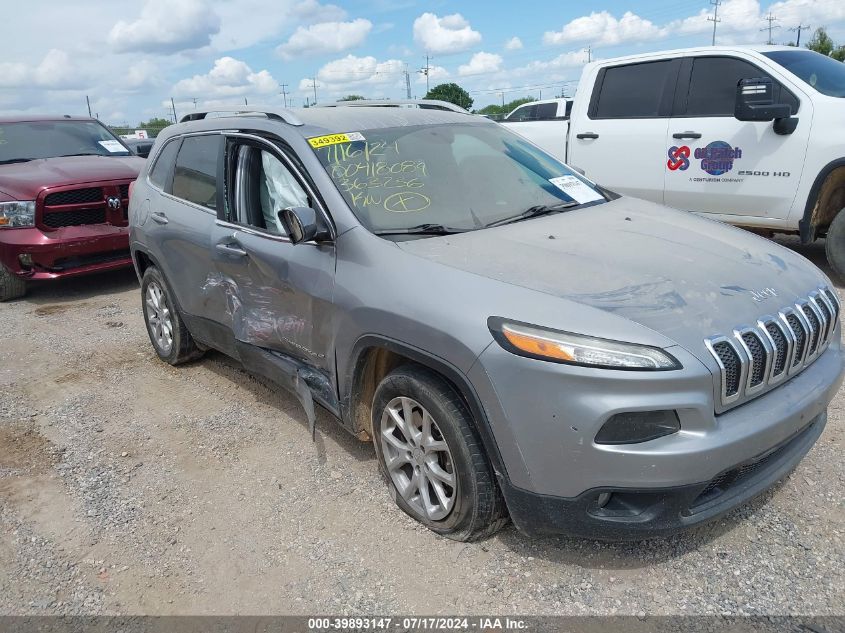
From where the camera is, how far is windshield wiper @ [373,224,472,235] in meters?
3.01

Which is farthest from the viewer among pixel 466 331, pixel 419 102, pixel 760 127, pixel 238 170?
pixel 760 127

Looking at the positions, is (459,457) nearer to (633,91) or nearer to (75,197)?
(633,91)

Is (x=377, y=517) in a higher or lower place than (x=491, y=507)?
lower

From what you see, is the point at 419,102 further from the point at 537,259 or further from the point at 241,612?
the point at 241,612

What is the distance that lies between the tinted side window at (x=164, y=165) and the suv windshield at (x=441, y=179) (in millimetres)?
1798

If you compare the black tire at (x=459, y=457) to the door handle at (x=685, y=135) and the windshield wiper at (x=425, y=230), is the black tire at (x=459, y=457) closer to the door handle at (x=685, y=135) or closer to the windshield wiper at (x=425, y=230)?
the windshield wiper at (x=425, y=230)

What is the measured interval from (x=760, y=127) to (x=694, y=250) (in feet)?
11.6

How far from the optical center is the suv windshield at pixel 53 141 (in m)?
8.09

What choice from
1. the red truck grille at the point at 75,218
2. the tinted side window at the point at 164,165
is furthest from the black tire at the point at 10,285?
the tinted side window at the point at 164,165

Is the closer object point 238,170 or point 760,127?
point 238,170

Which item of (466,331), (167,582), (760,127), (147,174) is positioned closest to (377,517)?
(167,582)

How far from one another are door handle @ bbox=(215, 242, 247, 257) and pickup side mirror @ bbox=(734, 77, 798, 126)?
4.35 m

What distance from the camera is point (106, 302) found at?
715 cm

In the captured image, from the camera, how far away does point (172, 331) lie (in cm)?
487
